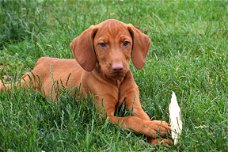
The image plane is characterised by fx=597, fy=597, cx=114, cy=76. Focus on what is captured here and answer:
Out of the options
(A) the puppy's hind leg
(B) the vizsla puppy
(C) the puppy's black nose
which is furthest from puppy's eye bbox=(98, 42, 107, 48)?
(A) the puppy's hind leg

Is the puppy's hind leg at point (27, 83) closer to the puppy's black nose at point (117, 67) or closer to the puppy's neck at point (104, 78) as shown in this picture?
the puppy's neck at point (104, 78)

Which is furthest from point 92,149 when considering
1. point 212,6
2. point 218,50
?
point 212,6

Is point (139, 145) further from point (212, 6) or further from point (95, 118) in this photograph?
point (212, 6)

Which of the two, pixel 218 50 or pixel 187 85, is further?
pixel 218 50

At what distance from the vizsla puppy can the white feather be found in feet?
0.22

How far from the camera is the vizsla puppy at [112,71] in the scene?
473 cm

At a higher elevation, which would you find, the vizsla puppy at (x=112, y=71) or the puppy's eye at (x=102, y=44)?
the puppy's eye at (x=102, y=44)

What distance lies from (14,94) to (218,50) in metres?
2.49

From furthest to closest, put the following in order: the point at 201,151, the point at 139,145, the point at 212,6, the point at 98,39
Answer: the point at 212,6
the point at 98,39
the point at 139,145
the point at 201,151

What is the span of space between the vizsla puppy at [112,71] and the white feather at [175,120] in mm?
66

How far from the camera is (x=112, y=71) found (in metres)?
4.76

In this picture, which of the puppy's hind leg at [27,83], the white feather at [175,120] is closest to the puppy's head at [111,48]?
the white feather at [175,120]

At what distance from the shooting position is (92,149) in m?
4.32

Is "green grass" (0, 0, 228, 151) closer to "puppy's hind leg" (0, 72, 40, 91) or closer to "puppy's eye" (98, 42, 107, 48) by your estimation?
"puppy's hind leg" (0, 72, 40, 91)
